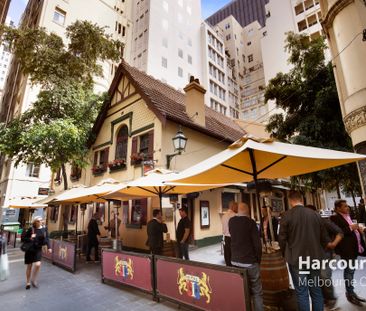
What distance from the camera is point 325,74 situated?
10.8m

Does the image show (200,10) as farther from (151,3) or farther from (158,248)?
(158,248)

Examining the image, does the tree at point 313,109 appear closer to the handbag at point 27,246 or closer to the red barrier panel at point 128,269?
the red barrier panel at point 128,269

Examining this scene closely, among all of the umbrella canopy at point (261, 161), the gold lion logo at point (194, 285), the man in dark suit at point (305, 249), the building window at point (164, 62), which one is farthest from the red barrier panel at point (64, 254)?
the building window at point (164, 62)

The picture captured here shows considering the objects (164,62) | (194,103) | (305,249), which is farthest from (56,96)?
(164,62)

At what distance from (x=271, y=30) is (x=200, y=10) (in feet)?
59.8

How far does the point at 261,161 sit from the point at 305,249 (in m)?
1.60

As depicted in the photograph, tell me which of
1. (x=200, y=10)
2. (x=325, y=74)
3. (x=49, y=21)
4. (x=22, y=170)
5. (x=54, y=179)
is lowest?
(x=54, y=179)

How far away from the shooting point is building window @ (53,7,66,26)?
30.0 m

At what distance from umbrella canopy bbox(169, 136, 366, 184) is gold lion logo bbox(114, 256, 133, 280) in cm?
287

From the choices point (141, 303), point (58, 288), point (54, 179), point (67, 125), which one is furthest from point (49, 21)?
point (141, 303)

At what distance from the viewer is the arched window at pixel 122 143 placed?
13.6 m

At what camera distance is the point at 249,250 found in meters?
3.78

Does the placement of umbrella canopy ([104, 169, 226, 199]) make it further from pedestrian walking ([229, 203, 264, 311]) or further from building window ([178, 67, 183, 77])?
building window ([178, 67, 183, 77])

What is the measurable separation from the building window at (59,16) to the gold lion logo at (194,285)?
3617 centimetres
